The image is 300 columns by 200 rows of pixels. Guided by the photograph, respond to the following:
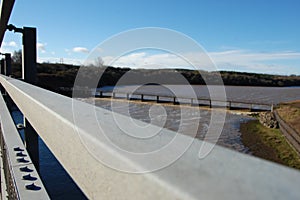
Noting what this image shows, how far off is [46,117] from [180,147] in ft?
1.33

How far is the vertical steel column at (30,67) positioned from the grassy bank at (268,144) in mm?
10218

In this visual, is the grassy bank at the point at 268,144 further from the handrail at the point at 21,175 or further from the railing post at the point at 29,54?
the handrail at the point at 21,175

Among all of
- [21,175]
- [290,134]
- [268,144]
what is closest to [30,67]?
[21,175]

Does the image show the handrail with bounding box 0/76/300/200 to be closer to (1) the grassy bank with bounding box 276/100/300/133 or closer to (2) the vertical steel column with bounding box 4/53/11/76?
(2) the vertical steel column with bounding box 4/53/11/76

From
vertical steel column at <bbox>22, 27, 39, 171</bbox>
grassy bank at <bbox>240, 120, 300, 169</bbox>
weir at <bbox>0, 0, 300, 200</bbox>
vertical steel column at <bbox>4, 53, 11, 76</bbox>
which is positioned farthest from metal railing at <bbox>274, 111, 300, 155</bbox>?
weir at <bbox>0, 0, 300, 200</bbox>

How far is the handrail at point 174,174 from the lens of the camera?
0.70 ft

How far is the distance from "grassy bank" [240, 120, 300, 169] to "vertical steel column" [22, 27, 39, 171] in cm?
1022

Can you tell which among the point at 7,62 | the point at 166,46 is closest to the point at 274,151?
the point at 7,62

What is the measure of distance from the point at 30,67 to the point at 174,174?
227 centimetres

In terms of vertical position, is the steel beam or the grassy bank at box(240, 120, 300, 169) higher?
the steel beam

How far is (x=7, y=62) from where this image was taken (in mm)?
4648

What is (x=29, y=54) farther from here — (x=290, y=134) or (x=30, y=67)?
(x=290, y=134)

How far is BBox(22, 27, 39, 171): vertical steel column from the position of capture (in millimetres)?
2172

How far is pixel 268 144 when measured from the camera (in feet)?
45.7
